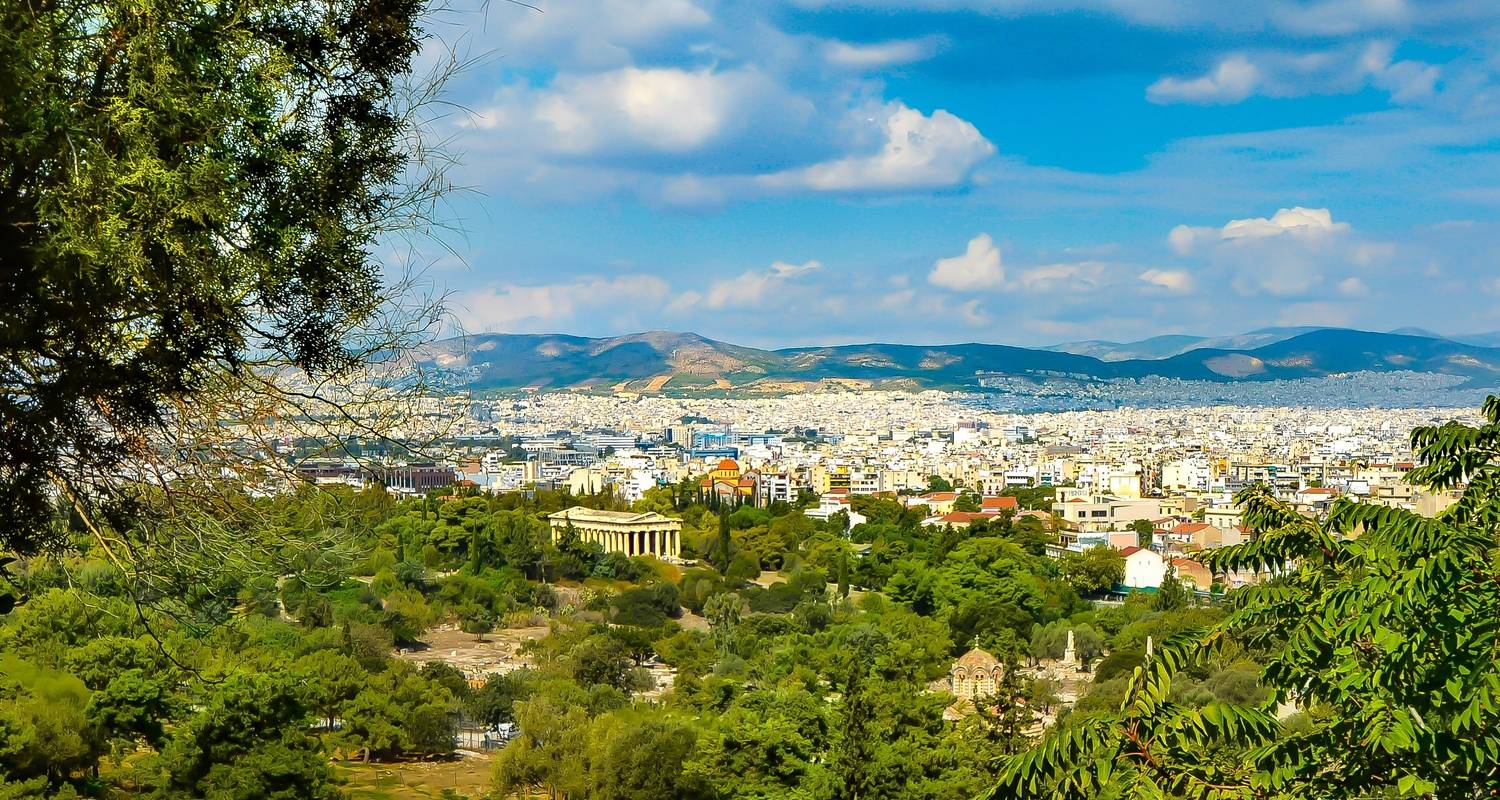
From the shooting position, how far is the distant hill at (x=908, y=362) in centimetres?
15650

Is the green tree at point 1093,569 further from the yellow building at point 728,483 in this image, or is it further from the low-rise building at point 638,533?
the yellow building at point 728,483

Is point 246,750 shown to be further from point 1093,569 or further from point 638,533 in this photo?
point 638,533

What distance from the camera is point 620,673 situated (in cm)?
1875

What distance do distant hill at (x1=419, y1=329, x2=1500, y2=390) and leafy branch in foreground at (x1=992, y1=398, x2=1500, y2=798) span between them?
462 feet

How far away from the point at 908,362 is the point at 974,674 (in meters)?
162

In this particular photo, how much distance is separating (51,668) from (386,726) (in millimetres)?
4249

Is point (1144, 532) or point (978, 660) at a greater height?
point (978, 660)

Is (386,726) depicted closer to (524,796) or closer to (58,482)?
(524,796)

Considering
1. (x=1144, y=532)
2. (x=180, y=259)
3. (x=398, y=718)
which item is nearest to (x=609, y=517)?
(x=1144, y=532)

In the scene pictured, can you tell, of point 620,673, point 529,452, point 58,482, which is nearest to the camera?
point 58,482

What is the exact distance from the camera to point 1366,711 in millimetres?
2123

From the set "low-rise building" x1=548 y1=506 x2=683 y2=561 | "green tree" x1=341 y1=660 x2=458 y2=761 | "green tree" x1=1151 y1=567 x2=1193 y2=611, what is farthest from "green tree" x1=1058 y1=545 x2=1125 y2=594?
"green tree" x1=341 y1=660 x2=458 y2=761

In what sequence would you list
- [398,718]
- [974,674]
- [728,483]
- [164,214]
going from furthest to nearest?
[728,483] < [974,674] < [398,718] < [164,214]

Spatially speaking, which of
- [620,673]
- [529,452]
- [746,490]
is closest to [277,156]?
[620,673]
